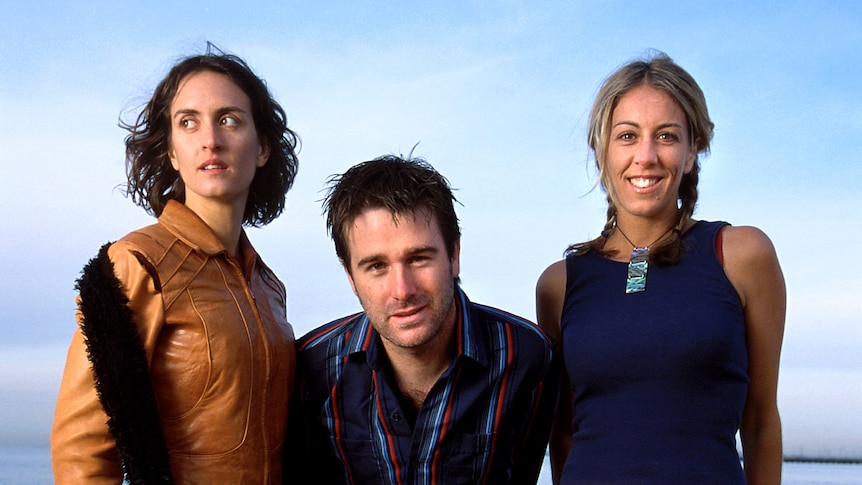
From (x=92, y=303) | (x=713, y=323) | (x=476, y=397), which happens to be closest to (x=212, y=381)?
(x=92, y=303)

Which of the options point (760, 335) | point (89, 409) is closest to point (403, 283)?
point (89, 409)

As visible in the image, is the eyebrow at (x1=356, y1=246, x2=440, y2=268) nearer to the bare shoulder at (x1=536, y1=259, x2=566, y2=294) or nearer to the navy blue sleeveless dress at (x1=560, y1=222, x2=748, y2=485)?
the bare shoulder at (x1=536, y1=259, x2=566, y2=294)

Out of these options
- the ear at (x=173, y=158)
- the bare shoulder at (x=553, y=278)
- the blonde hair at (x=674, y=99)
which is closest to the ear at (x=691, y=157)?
the blonde hair at (x=674, y=99)

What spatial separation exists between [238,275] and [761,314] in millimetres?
1723

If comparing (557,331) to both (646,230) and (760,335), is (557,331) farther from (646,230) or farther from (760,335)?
(760,335)

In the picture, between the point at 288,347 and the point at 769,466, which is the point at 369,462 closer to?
the point at 288,347

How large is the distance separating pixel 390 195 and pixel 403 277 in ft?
1.05

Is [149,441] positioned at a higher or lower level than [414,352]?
lower

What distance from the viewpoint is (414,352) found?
3.14 metres

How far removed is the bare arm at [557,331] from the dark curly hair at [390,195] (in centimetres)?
37

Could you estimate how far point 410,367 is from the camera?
3189mm

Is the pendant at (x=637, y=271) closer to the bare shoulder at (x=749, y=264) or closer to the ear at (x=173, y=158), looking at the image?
the bare shoulder at (x=749, y=264)

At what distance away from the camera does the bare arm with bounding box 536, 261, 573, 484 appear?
10.5 feet

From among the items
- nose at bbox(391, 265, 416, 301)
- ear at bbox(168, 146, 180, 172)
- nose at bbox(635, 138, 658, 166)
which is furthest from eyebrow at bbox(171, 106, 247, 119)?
nose at bbox(635, 138, 658, 166)
